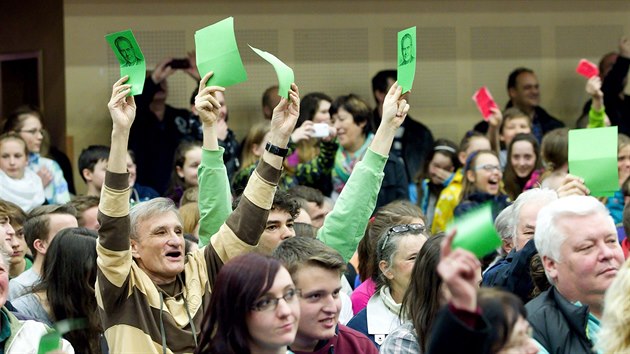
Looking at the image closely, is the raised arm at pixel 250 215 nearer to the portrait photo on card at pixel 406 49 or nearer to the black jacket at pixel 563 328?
the portrait photo on card at pixel 406 49

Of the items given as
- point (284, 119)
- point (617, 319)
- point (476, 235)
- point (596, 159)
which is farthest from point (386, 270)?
point (476, 235)

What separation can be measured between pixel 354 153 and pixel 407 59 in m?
3.32

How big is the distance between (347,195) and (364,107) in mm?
3633

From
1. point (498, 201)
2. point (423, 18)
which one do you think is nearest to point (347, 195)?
point (498, 201)

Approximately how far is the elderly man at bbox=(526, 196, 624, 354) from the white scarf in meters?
4.91

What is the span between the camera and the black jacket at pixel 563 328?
4262 millimetres

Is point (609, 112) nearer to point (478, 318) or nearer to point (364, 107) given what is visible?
point (364, 107)

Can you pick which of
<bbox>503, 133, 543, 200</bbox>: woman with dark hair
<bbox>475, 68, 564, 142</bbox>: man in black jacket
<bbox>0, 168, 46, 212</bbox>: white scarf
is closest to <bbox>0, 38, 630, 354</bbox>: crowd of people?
<bbox>503, 133, 543, 200</bbox>: woman with dark hair

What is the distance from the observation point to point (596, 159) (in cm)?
553

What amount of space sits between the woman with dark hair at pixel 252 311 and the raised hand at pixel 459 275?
2.75 ft

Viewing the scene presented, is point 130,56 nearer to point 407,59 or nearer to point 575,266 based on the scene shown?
point 407,59

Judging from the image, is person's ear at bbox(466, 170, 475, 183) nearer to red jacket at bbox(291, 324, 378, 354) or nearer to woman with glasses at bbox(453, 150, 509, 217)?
woman with glasses at bbox(453, 150, 509, 217)

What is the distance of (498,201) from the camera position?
8.45 m

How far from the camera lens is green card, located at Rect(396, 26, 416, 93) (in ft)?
18.1
